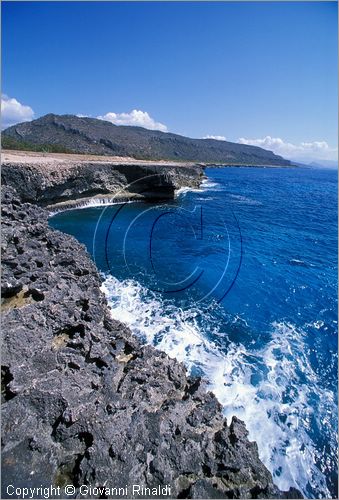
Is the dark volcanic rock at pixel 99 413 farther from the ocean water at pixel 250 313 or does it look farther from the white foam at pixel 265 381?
the ocean water at pixel 250 313

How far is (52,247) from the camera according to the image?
19.0m

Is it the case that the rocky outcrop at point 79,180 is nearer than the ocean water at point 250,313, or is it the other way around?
the ocean water at point 250,313

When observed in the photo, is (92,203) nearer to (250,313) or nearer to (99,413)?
(250,313)

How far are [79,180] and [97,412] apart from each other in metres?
40.0

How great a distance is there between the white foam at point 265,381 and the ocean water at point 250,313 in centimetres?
4

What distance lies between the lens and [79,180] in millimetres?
44031

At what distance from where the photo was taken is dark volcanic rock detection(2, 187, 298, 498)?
730cm

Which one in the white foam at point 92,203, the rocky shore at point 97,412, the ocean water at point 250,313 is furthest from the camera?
the white foam at point 92,203

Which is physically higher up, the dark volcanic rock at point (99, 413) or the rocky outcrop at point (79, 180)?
the rocky outcrop at point (79, 180)

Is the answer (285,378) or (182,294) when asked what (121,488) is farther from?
(182,294)

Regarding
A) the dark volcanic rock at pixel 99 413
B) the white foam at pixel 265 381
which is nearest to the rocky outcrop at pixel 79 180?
the white foam at pixel 265 381

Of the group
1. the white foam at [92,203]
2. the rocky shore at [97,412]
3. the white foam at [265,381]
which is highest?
the white foam at [92,203]

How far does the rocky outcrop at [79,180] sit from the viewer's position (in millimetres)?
36531

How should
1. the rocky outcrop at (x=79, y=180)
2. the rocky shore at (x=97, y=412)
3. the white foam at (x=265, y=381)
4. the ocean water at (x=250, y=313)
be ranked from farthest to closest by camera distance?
the rocky outcrop at (x=79, y=180), the ocean water at (x=250, y=313), the white foam at (x=265, y=381), the rocky shore at (x=97, y=412)
